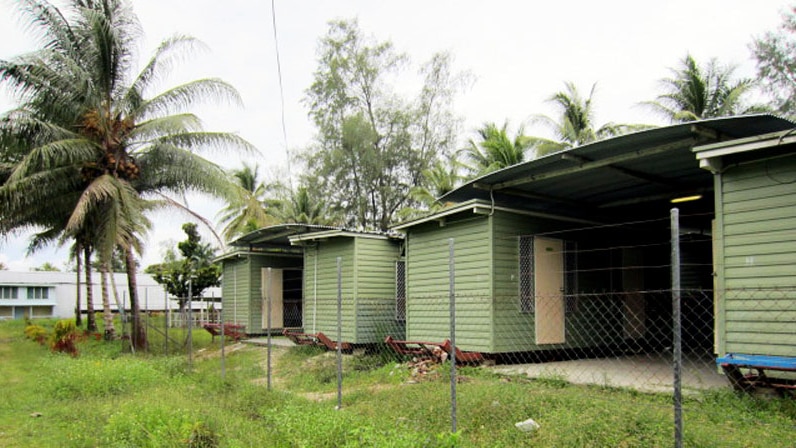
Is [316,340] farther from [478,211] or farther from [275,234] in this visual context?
[478,211]

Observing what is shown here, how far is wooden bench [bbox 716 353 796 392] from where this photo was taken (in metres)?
5.62

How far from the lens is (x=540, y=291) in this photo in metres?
9.98

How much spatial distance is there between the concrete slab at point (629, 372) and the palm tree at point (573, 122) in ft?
42.5

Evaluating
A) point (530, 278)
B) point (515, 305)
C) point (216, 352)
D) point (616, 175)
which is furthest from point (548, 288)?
point (216, 352)

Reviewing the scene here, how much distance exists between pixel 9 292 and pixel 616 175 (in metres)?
39.6

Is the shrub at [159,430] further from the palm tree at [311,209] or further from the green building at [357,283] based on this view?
the palm tree at [311,209]

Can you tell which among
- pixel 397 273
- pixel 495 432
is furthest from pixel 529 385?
pixel 397 273

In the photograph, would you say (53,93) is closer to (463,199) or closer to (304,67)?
(463,199)

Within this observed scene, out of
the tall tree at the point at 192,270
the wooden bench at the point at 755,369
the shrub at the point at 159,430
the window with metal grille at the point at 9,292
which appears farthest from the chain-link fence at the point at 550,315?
the window with metal grille at the point at 9,292

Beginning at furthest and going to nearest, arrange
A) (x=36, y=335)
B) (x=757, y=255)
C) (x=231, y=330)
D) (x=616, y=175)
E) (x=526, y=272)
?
(x=36, y=335) < (x=231, y=330) < (x=526, y=272) < (x=616, y=175) < (x=757, y=255)

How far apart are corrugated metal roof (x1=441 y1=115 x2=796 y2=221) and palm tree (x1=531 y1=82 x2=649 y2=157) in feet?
36.6

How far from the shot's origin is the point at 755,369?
6082 millimetres

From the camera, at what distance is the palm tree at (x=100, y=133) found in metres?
13.8

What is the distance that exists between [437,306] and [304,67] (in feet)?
66.7
